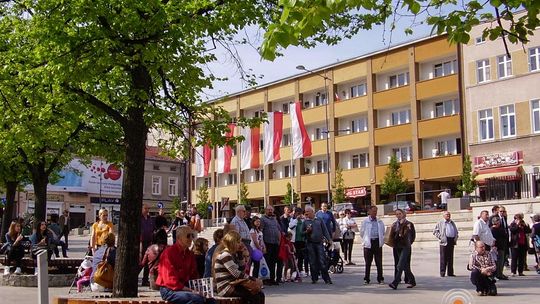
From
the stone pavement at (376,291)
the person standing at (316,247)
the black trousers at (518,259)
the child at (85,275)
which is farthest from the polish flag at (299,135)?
the child at (85,275)

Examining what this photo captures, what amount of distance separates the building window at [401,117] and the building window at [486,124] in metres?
8.20

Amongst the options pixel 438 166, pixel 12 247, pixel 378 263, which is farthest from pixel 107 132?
pixel 438 166

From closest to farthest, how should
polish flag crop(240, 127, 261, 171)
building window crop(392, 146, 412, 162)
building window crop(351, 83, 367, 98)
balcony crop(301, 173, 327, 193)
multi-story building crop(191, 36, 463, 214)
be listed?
1. multi-story building crop(191, 36, 463, 214)
2. polish flag crop(240, 127, 261, 171)
3. building window crop(392, 146, 412, 162)
4. building window crop(351, 83, 367, 98)
5. balcony crop(301, 173, 327, 193)

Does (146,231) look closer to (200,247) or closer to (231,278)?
(200,247)

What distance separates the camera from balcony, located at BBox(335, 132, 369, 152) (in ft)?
203

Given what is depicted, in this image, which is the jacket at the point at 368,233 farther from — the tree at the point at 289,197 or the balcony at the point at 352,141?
the tree at the point at 289,197

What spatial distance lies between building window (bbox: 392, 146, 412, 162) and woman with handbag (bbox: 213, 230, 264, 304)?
163ft

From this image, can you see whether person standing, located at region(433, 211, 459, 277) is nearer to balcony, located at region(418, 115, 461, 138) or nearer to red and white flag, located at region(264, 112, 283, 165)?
red and white flag, located at region(264, 112, 283, 165)

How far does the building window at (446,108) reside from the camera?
180 feet

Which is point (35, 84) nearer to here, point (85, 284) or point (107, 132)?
point (85, 284)

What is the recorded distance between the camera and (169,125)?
1492 centimetres

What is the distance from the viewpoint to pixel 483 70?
168ft

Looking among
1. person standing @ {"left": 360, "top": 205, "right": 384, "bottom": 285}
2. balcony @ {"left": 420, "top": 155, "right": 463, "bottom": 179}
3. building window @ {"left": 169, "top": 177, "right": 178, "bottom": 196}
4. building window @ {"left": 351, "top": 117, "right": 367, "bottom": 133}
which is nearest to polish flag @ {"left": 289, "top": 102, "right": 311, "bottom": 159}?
balcony @ {"left": 420, "top": 155, "right": 463, "bottom": 179}

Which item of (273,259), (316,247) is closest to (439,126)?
(316,247)
